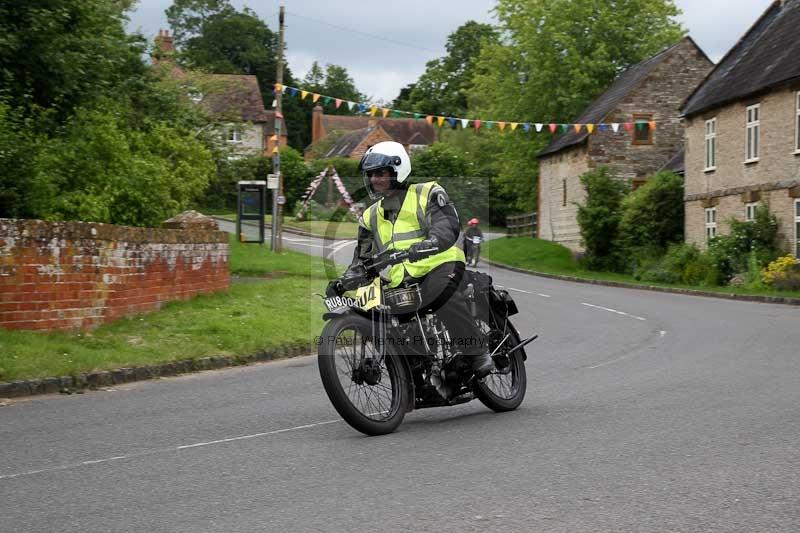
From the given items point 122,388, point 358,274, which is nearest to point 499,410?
point 358,274

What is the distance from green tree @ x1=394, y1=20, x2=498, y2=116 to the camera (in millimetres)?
95312

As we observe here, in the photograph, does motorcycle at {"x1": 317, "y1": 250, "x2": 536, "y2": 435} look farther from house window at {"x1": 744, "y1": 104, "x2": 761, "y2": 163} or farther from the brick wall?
house window at {"x1": 744, "y1": 104, "x2": 761, "y2": 163}

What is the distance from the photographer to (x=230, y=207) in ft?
197

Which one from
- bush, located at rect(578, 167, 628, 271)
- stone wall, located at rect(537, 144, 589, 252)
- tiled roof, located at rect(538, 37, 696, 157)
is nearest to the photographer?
bush, located at rect(578, 167, 628, 271)

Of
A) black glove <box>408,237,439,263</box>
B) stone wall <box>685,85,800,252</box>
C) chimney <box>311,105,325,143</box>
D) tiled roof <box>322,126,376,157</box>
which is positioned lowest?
black glove <box>408,237,439,263</box>

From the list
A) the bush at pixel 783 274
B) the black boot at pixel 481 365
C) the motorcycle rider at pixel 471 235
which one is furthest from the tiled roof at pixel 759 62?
the black boot at pixel 481 365

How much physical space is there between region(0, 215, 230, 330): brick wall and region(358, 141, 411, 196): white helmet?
5961 mm

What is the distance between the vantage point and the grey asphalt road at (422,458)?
507 centimetres

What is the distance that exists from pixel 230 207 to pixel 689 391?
52.4 m

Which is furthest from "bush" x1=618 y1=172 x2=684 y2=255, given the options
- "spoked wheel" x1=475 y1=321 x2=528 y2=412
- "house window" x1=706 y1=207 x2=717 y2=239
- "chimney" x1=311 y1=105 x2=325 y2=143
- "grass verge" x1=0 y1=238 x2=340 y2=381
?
"chimney" x1=311 y1=105 x2=325 y2=143

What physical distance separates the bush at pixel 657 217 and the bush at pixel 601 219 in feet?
5.74

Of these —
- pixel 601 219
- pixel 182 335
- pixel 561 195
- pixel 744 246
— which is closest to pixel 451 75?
pixel 561 195

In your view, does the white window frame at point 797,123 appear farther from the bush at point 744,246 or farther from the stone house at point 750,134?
the bush at point 744,246

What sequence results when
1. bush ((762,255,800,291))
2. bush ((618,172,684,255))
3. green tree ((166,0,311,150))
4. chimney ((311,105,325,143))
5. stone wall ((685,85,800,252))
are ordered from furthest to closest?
chimney ((311,105,325,143)) → green tree ((166,0,311,150)) → bush ((618,172,684,255)) → stone wall ((685,85,800,252)) → bush ((762,255,800,291))
